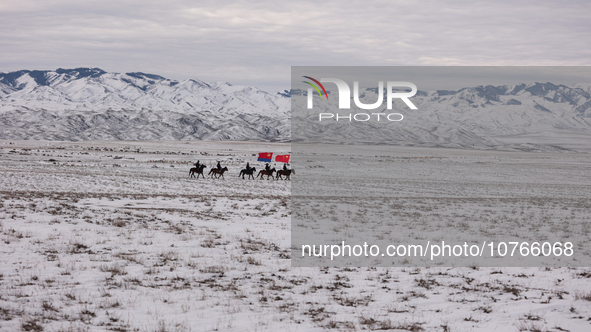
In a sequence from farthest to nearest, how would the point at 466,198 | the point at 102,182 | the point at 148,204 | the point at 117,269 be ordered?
the point at 102,182, the point at 466,198, the point at 148,204, the point at 117,269

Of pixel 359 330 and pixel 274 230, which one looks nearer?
pixel 359 330

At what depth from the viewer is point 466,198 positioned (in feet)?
86.4

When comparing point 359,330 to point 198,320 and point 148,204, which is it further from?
point 148,204

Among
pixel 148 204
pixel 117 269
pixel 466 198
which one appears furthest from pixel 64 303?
pixel 466 198

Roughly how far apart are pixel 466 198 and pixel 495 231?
10755 mm

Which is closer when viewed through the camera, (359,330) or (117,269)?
(359,330)

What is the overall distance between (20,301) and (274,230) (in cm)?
898

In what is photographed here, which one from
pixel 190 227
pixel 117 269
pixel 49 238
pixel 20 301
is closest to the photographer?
pixel 20 301

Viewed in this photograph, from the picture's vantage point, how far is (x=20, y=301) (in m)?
7.70

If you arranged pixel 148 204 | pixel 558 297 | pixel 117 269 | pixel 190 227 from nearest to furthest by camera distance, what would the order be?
pixel 558 297 < pixel 117 269 < pixel 190 227 < pixel 148 204

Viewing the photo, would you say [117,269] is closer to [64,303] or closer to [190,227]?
[64,303]

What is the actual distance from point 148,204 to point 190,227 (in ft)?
20.3

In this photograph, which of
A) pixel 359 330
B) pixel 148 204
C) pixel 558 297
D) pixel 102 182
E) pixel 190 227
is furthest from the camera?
pixel 102 182


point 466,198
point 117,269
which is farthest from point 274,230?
point 466,198
